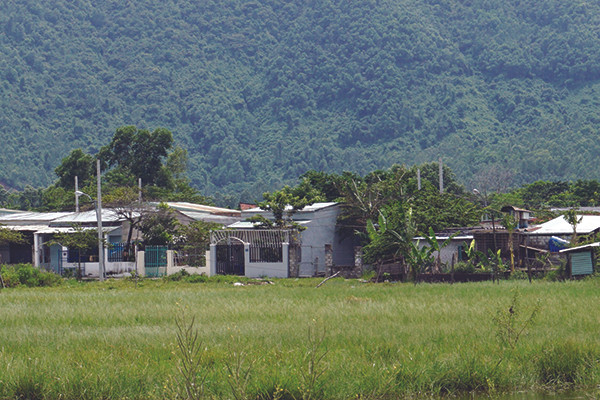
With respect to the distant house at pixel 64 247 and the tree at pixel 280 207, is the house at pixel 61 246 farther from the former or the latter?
the tree at pixel 280 207

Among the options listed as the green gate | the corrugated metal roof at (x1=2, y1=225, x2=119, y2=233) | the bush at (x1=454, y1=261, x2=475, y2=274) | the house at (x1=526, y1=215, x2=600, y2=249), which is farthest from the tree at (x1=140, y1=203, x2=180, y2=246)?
the house at (x1=526, y1=215, x2=600, y2=249)

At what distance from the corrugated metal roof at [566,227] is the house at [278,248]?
33.1ft

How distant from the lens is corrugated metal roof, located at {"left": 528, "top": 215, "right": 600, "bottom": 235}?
36.4 m

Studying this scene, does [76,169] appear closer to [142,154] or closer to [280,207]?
[142,154]

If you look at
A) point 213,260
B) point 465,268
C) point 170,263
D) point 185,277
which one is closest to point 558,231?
point 465,268

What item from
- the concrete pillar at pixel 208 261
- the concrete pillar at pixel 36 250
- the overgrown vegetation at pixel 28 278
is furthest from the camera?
the concrete pillar at pixel 36 250

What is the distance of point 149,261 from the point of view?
139ft

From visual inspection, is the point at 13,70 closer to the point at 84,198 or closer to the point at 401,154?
the point at 401,154

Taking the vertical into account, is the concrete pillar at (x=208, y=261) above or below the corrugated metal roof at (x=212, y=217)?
below

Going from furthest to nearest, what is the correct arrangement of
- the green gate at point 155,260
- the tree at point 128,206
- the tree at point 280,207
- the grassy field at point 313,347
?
the tree at point 128,206 < the tree at point 280,207 < the green gate at point 155,260 < the grassy field at point 313,347

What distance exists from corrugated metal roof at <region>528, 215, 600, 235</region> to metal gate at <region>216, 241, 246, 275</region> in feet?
47.3

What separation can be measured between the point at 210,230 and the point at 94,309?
20.2m

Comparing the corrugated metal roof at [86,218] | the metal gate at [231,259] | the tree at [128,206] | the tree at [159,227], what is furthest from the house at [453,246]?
the corrugated metal roof at [86,218]

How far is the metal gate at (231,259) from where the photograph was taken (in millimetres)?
41688
